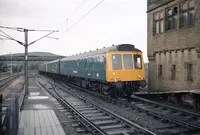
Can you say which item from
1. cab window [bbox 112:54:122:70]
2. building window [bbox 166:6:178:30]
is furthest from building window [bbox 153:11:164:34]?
cab window [bbox 112:54:122:70]

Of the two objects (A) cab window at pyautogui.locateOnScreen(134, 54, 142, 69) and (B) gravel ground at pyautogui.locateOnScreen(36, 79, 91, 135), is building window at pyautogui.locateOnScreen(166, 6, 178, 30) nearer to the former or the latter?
(A) cab window at pyautogui.locateOnScreen(134, 54, 142, 69)

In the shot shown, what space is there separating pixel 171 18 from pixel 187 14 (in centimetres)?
199

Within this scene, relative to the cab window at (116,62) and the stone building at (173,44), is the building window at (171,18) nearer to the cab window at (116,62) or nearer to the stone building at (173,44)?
the stone building at (173,44)

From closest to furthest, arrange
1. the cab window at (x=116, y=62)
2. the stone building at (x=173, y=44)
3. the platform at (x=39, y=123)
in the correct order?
the platform at (x=39, y=123)
the stone building at (x=173, y=44)
the cab window at (x=116, y=62)

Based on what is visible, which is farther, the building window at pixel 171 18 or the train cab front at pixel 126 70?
the building window at pixel 171 18

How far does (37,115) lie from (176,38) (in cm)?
1043

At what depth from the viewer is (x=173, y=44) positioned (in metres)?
18.4

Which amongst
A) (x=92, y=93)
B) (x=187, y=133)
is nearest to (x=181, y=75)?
(x=92, y=93)

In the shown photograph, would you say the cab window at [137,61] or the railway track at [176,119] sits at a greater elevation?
the cab window at [137,61]

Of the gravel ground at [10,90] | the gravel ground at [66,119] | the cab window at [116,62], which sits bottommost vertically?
the gravel ground at [66,119]

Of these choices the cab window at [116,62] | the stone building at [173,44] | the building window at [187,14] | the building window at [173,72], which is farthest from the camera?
the building window at [173,72]

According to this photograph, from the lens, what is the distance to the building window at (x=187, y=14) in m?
16.6

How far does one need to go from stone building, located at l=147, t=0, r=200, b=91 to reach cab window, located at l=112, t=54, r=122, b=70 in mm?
3632

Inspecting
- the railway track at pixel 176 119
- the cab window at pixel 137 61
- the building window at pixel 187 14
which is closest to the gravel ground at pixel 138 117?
the railway track at pixel 176 119
